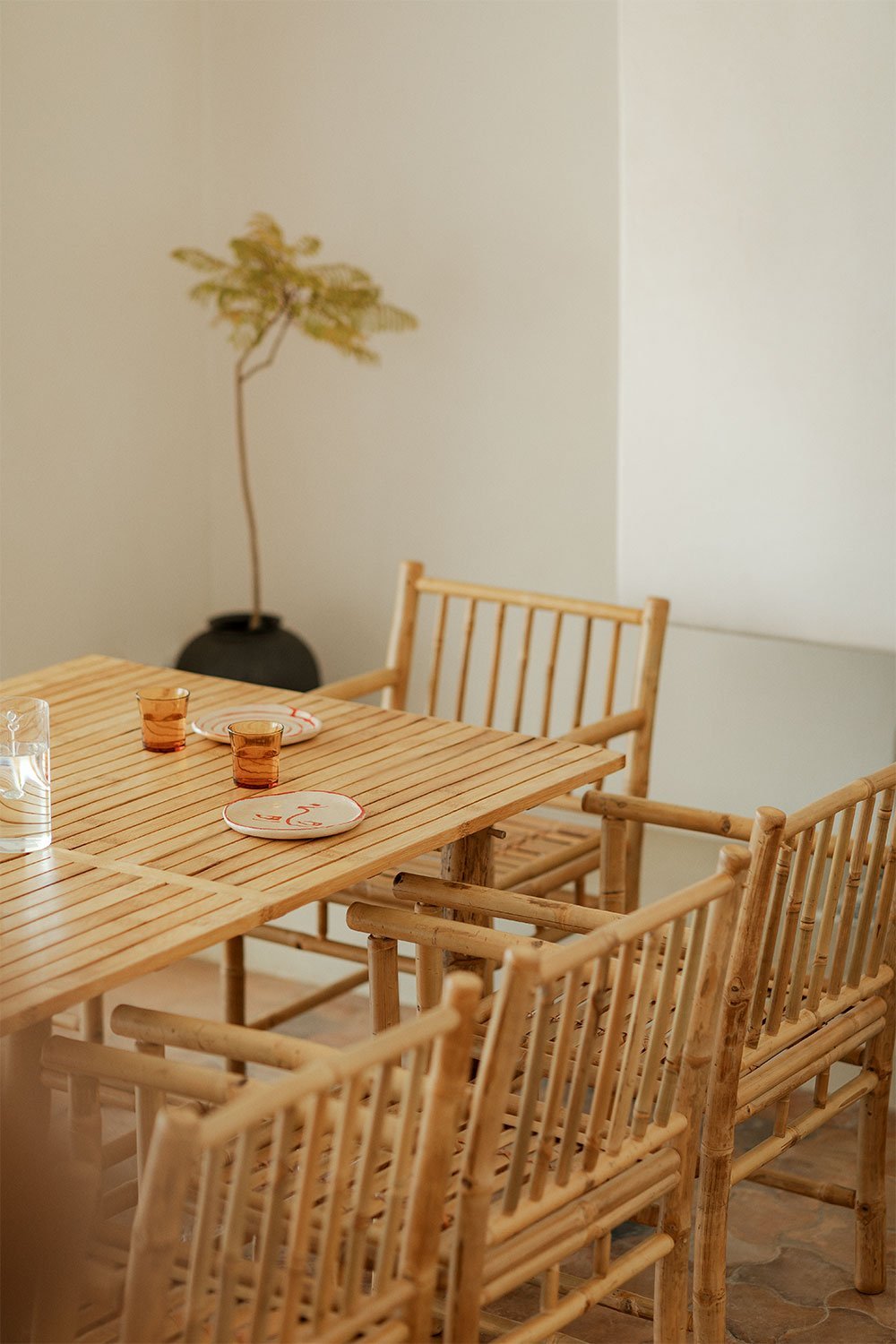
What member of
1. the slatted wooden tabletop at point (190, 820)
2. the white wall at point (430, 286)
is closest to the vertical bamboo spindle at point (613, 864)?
the slatted wooden tabletop at point (190, 820)

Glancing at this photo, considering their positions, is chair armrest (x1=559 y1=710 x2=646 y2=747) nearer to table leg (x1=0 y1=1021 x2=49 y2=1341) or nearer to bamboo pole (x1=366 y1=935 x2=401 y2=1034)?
bamboo pole (x1=366 y1=935 x2=401 y2=1034)

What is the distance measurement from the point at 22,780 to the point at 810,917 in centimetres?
89

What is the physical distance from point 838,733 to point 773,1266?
1.14 meters

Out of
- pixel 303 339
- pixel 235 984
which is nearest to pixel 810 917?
pixel 235 984

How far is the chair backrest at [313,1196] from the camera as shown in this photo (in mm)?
1116

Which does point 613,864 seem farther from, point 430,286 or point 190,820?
point 430,286

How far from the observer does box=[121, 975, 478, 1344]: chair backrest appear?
3.66 feet

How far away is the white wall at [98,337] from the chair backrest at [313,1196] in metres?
2.32

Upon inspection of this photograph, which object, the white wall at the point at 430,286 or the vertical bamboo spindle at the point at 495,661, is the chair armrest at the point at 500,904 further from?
the white wall at the point at 430,286

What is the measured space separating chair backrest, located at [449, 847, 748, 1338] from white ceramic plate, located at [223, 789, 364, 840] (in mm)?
368

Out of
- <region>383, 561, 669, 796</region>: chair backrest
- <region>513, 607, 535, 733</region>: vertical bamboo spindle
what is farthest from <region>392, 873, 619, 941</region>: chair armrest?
<region>513, 607, 535, 733</region>: vertical bamboo spindle

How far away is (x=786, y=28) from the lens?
8.39 ft

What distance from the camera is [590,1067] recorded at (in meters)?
1.54

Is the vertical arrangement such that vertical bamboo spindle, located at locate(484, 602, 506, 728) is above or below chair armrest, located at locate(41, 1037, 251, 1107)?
above
